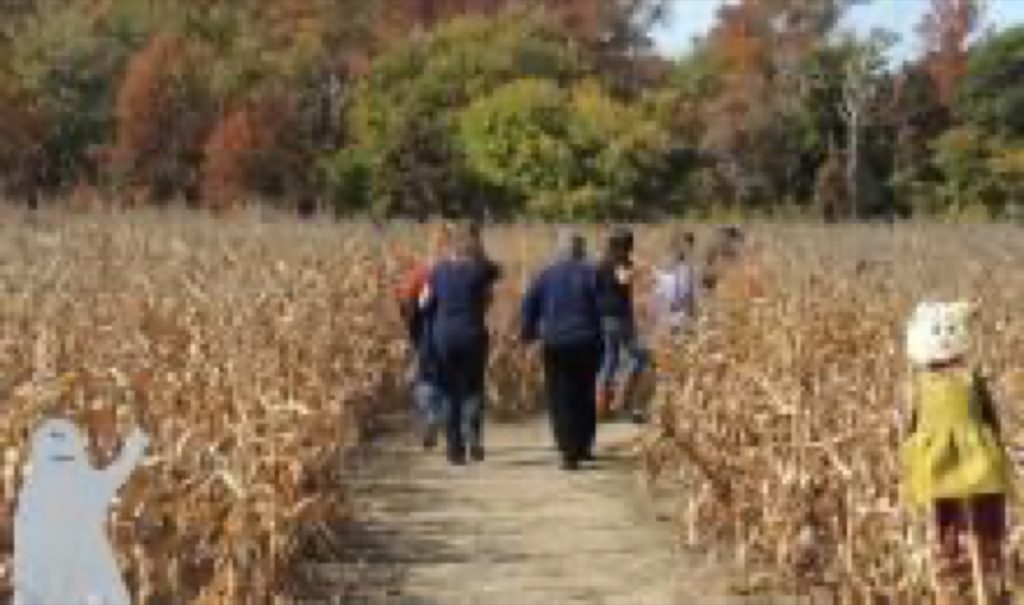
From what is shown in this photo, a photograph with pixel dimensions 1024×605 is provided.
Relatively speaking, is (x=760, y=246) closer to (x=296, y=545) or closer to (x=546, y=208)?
(x=296, y=545)

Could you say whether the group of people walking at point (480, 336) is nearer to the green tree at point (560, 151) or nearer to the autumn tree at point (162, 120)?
the green tree at point (560, 151)

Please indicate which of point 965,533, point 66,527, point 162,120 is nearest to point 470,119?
point 162,120

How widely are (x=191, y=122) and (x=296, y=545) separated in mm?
39069

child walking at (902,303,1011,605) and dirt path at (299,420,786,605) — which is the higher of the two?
child walking at (902,303,1011,605)

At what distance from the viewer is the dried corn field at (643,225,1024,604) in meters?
8.56

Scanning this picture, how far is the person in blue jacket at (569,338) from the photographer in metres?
14.2

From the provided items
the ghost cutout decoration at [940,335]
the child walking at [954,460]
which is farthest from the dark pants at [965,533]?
the ghost cutout decoration at [940,335]

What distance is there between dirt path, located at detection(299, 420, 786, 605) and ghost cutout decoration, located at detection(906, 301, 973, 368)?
2481 millimetres

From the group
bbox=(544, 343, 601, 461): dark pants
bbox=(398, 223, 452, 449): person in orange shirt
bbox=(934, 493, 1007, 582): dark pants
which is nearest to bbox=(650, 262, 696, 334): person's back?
bbox=(544, 343, 601, 461): dark pants

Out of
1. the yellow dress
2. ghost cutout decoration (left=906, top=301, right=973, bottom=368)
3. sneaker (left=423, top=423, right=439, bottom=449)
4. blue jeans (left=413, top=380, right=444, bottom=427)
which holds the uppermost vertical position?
ghost cutout decoration (left=906, top=301, right=973, bottom=368)

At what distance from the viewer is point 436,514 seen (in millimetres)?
12195

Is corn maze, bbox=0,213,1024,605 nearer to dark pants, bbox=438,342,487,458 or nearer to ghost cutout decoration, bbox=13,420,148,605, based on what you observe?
dark pants, bbox=438,342,487,458

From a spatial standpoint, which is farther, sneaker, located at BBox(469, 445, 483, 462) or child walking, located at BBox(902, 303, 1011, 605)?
sneaker, located at BBox(469, 445, 483, 462)

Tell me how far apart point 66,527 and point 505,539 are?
6558 millimetres
